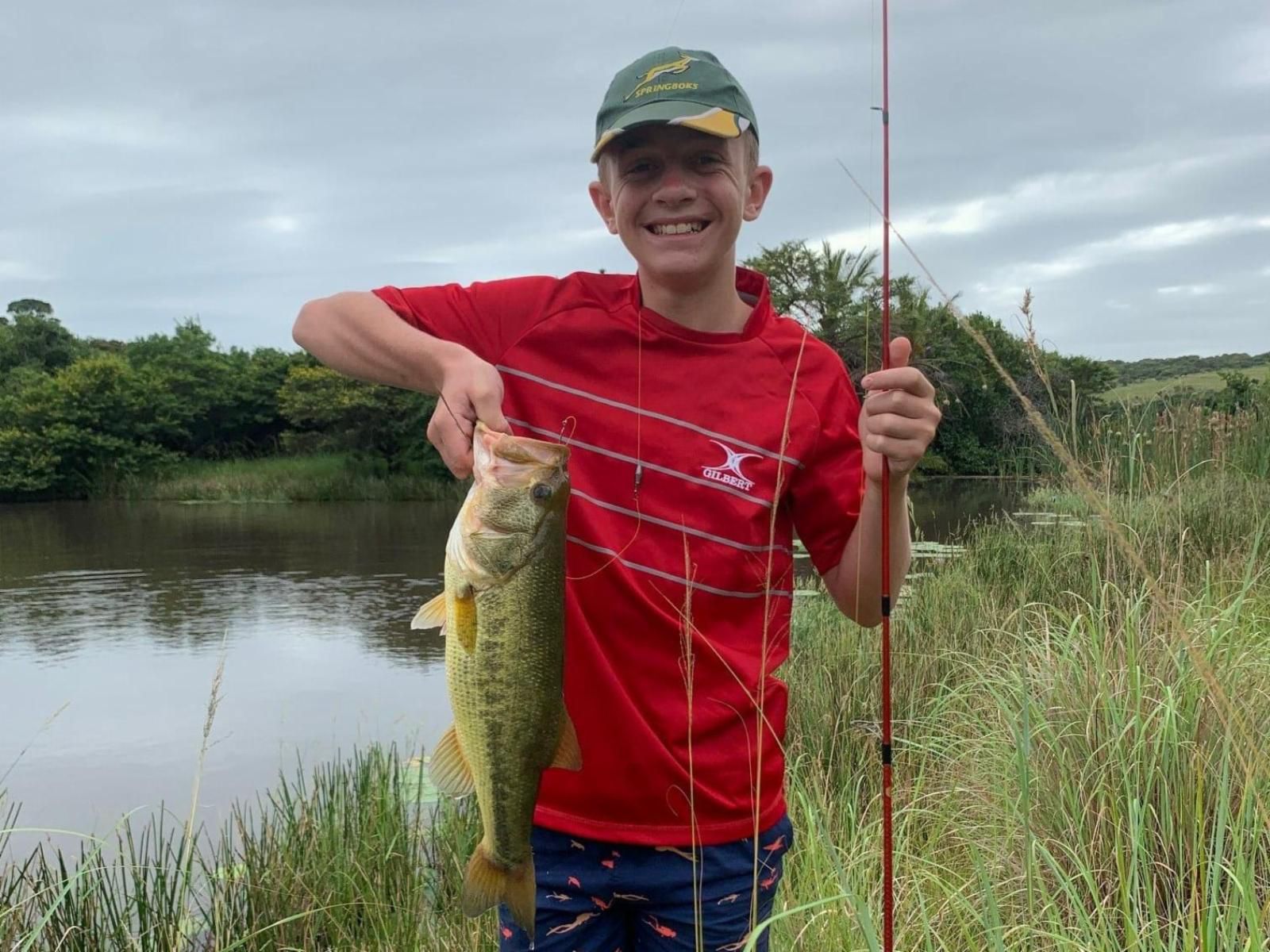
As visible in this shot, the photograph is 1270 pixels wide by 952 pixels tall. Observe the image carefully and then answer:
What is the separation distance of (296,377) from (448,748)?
34.9 m

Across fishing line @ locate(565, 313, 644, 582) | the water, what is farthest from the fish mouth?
the water

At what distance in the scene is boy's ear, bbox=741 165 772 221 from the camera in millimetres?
2066

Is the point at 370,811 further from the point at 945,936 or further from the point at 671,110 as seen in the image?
the point at 671,110

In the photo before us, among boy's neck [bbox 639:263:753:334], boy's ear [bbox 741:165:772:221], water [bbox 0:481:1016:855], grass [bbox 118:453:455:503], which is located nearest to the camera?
boy's neck [bbox 639:263:753:334]

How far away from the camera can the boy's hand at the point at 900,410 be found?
1617mm

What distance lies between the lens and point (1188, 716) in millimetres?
2561

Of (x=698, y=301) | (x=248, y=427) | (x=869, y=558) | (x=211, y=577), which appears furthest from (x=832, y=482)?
(x=248, y=427)

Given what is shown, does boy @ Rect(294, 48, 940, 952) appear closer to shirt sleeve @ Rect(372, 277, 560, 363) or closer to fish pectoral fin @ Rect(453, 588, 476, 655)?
shirt sleeve @ Rect(372, 277, 560, 363)

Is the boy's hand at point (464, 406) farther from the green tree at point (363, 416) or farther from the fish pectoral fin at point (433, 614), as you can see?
the green tree at point (363, 416)

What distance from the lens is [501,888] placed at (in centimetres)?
164

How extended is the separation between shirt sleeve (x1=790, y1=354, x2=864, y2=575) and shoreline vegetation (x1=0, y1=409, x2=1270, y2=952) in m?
0.47

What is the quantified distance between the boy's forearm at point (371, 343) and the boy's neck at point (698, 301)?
47 cm

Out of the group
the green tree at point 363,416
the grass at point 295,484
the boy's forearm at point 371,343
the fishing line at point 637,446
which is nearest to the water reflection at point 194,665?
the boy's forearm at point 371,343

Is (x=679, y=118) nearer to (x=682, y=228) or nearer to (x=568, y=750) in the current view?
(x=682, y=228)
